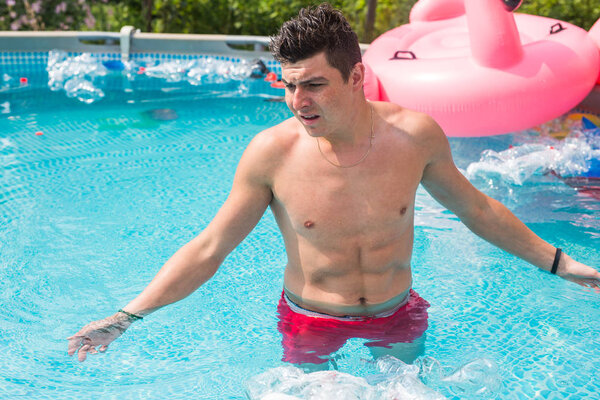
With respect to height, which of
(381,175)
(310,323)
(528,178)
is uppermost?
(381,175)

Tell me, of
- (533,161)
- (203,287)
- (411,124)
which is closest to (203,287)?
(203,287)

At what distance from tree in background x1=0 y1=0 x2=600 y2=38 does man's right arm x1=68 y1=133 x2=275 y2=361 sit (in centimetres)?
730

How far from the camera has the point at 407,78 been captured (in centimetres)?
572

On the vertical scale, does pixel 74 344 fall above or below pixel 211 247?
below

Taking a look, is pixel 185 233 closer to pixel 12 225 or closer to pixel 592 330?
pixel 12 225

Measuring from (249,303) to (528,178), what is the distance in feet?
8.54

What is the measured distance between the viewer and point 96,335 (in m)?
2.20

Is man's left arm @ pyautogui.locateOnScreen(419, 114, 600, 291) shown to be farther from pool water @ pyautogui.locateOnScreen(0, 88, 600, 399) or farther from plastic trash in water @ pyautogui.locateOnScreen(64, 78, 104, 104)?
plastic trash in water @ pyautogui.locateOnScreen(64, 78, 104, 104)

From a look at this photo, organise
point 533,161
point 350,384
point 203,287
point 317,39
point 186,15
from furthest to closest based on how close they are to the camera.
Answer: point 186,15 < point 533,161 < point 203,287 < point 350,384 < point 317,39

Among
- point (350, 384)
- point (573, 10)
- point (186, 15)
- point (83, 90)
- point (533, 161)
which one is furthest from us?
point (186, 15)

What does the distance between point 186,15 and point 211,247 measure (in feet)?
27.1

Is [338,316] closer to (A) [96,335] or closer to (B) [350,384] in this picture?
(B) [350,384]

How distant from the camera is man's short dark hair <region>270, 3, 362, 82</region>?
6.57ft

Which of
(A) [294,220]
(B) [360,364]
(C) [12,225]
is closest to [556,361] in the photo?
(B) [360,364]
